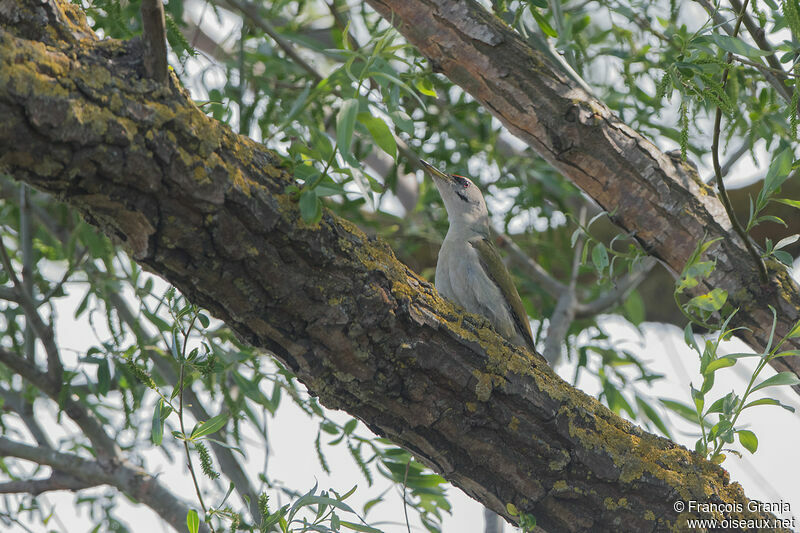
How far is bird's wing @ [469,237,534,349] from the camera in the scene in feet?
11.0

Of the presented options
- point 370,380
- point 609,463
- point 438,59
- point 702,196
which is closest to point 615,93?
point 702,196

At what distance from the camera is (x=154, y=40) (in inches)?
62.6

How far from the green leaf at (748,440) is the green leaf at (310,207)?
4.64 feet

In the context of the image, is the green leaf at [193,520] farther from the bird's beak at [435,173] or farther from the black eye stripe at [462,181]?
the black eye stripe at [462,181]

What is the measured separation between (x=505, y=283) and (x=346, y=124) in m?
1.94

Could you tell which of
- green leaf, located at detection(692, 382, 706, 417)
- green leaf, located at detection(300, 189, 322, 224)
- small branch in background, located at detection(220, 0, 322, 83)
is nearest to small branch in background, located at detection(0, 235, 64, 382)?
small branch in background, located at detection(220, 0, 322, 83)

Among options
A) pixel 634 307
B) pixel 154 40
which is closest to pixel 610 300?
pixel 634 307

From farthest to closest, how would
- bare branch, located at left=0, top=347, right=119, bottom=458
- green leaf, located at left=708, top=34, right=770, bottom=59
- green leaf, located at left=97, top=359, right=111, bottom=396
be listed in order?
bare branch, located at left=0, top=347, right=119, bottom=458 < green leaf, located at left=97, top=359, right=111, bottom=396 < green leaf, located at left=708, top=34, right=770, bottom=59

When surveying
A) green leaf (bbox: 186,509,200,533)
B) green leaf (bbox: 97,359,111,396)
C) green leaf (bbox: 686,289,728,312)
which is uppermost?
green leaf (bbox: 97,359,111,396)

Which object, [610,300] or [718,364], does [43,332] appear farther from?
[610,300]

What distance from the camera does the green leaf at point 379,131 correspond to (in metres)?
1.70

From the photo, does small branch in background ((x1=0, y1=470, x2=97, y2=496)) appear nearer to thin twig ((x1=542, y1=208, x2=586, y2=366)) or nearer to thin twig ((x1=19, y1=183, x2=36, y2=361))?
thin twig ((x1=19, y1=183, x2=36, y2=361))

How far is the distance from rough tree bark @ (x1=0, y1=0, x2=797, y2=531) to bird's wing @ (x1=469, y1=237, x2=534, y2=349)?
917 mm

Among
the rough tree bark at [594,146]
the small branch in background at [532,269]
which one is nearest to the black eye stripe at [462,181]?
the small branch in background at [532,269]
